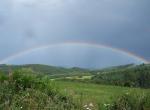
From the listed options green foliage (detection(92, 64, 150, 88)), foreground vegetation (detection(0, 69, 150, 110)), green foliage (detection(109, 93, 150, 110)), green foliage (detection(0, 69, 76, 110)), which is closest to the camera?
green foliage (detection(0, 69, 76, 110))

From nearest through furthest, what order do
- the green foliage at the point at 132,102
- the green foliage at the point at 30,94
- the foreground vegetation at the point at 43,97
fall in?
the green foliage at the point at 30,94 < the foreground vegetation at the point at 43,97 < the green foliage at the point at 132,102

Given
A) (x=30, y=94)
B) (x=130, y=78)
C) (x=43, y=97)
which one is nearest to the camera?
Result: (x=43, y=97)

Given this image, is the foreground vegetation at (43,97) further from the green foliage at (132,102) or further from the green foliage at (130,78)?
the green foliage at (130,78)

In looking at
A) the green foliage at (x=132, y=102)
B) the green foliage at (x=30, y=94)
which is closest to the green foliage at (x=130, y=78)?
the green foliage at (x=30, y=94)

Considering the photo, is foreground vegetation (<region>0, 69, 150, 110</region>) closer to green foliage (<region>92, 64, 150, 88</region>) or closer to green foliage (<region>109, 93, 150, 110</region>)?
green foliage (<region>109, 93, 150, 110</region>)

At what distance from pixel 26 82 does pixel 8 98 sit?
2517 millimetres

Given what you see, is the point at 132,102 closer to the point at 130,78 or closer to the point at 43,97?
the point at 43,97

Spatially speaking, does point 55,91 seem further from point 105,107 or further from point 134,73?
point 134,73

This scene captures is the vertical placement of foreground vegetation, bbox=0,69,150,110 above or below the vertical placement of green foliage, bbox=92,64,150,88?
below

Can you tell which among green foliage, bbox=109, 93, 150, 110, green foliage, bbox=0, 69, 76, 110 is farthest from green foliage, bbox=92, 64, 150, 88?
green foliage, bbox=109, 93, 150, 110

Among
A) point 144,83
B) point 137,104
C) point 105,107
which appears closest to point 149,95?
point 137,104

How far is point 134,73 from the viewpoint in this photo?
11512 centimetres

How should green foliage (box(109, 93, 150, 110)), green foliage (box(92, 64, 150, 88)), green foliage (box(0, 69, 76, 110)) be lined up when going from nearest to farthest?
green foliage (box(0, 69, 76, 110)) < green foliage (box(109, 93, 150, 110)) < green foliage (box(92, 64, 150, 88))

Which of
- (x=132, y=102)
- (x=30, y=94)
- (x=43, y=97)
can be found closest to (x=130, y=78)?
(x=132, y=102)
